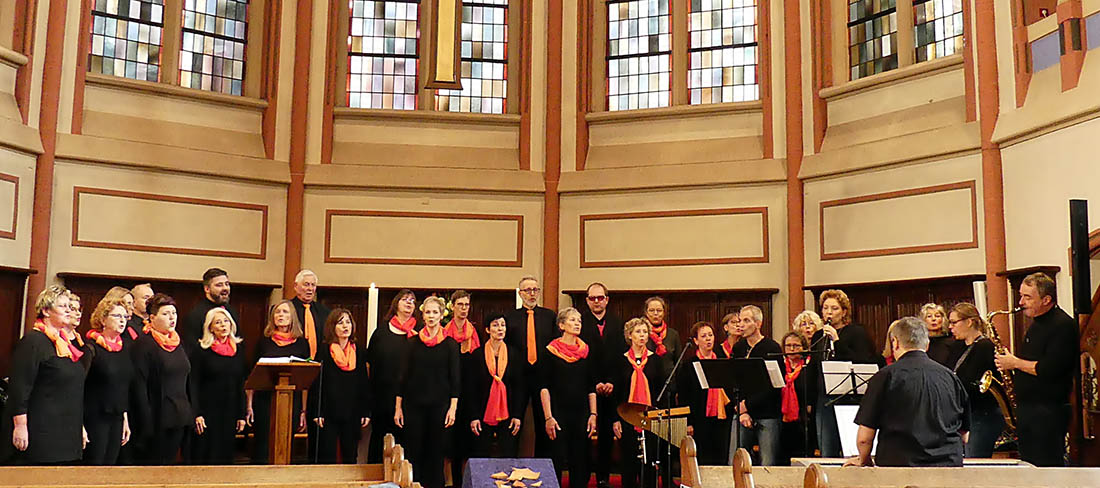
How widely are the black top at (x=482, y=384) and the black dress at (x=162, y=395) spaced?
201cm

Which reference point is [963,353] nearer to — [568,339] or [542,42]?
[568,339]

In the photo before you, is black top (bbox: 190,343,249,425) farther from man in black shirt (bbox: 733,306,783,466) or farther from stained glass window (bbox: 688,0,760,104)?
stained glass window (bbox: 688,0,760,104)

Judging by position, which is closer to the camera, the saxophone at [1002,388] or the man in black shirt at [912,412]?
the man in black shirt at [912,412]

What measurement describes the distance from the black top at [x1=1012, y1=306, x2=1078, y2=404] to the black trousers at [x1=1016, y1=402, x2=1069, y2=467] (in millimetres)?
50

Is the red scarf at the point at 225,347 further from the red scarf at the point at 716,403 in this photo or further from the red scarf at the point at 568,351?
the red scarf at the point at 716,403

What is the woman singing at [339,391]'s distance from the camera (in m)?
7.14

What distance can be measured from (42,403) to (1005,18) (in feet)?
25.8

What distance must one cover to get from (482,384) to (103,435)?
260 cm

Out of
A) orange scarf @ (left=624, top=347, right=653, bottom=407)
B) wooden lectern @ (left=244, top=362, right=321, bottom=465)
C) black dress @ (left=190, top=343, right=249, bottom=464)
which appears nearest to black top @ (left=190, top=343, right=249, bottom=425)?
black dress @ (left=190, top=343, right=249, bottom=464)

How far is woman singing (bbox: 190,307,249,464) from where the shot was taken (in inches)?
264

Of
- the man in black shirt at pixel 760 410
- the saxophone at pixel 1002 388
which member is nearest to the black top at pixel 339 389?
the man in black shirt at pixel 760 410

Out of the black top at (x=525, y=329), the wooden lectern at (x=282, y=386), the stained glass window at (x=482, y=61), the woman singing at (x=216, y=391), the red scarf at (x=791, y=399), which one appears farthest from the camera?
the stained glass window at (x=482, y=61)

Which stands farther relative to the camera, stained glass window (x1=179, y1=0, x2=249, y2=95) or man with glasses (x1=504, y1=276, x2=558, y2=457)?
stained glass window (x1=179, y1=0, x2=249, y2=95)

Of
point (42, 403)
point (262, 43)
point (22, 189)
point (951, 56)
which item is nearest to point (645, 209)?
point (951, 56)
